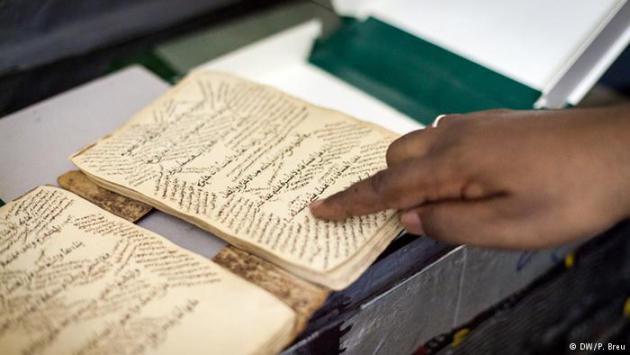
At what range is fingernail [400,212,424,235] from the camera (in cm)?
64

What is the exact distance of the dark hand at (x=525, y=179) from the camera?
1.86 ft

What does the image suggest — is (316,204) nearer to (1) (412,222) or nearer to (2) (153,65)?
(1) (412,222)

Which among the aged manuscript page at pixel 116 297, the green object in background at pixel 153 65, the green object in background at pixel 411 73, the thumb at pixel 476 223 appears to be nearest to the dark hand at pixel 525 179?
the thumb at pixel 476 223

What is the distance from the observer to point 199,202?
0.70 meters

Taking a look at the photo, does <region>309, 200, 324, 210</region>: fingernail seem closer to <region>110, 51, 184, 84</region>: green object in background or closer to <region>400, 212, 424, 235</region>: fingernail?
<region>400, 212, 424, 235</region>: fingernail

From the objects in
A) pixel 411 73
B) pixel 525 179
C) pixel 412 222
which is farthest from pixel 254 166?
pixel 411 73

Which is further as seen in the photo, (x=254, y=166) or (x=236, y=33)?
(x=236, y=33)

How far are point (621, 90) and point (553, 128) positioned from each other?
3.70ft

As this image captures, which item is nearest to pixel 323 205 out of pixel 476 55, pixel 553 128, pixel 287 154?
pixel 287 154

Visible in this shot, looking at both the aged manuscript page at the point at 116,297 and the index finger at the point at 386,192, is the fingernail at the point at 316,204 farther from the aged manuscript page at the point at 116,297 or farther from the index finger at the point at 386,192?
the aged manuscript page at the point at 116,297

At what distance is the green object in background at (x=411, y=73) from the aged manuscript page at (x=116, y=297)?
554mm

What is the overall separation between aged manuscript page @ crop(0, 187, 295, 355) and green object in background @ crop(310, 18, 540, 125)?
55 cm

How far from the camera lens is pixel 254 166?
2.51 ft

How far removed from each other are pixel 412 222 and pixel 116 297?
1.12ft
